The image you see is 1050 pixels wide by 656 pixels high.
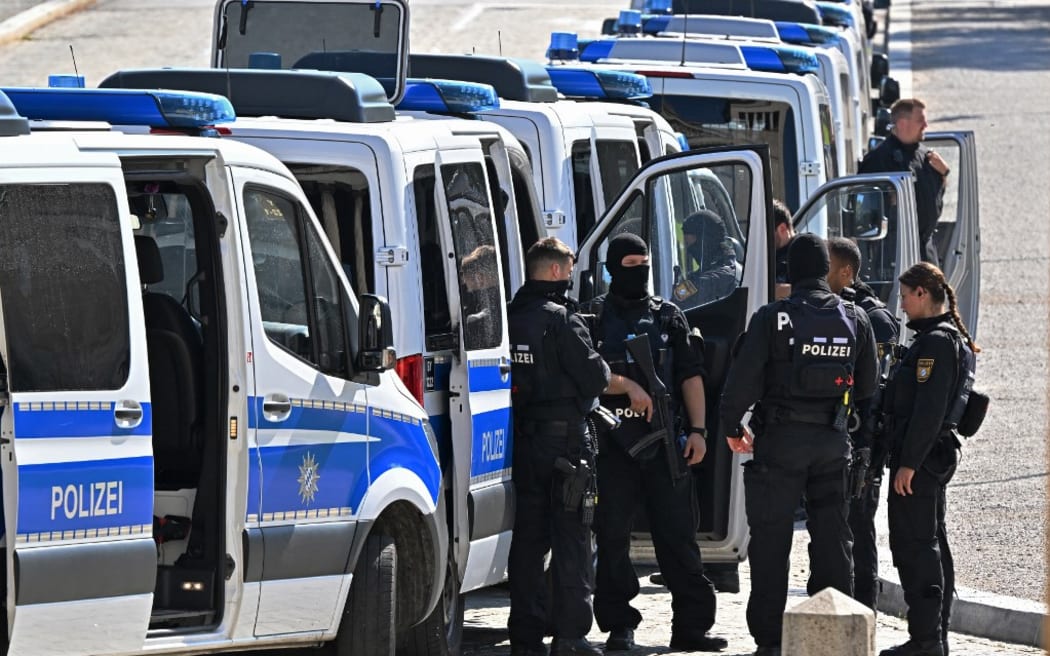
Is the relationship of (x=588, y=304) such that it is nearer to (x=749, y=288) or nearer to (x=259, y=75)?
(x=749, y=288)

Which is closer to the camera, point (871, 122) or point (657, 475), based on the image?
point (657, 475)

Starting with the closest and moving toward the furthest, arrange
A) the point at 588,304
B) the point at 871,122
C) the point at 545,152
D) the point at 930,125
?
the point at 588,304
the point at 545,152
the point at 871,122
the point at 930,125

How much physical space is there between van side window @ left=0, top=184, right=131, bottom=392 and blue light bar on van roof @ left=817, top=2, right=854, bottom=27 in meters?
17.1

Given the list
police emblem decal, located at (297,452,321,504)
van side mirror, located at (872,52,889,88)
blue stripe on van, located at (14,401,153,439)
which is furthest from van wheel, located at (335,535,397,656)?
van side mirror, located at (872,52,889,88)

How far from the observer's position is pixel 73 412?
5.77 m

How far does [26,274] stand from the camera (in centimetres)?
572

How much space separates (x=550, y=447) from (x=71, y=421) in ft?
8.59

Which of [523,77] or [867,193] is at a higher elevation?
[523,77]

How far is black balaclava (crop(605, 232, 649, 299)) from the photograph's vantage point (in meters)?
8.33

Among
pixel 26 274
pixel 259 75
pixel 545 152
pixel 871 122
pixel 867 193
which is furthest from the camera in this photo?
pixel 871 122

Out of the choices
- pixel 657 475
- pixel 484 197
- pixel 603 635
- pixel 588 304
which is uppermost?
pixel 484 197

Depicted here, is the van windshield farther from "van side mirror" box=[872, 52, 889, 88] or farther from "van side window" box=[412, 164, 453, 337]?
"van side mirror" box=[872, 52, 889, 88]

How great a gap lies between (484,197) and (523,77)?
264 cm

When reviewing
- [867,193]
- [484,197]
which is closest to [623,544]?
[484,197]
